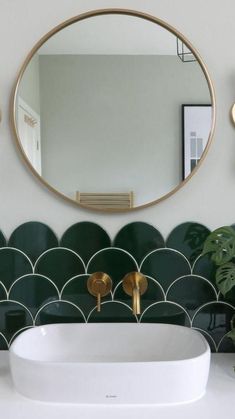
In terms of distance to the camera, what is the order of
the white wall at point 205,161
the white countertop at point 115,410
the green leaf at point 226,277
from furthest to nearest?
the white wall at point 205,161
the green leaf at point 226,277
the white countertop at point 115,410

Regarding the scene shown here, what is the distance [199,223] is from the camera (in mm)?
1518

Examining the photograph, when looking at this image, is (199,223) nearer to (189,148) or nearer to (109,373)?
(189,148)

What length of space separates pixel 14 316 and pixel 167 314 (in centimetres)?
50

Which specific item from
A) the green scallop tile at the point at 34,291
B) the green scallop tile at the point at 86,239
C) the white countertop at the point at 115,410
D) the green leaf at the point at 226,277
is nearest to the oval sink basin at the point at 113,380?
the white countertop at the point at 115,410

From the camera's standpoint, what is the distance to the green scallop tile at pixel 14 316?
5.06ft

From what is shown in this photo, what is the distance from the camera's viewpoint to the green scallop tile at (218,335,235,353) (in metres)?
1.53

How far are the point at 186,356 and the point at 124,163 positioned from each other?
61 cm

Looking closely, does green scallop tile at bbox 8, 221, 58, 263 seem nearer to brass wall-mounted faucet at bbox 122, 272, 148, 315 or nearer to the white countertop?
brass wall-mounted faucet at bbox 122, 272, 148, 315

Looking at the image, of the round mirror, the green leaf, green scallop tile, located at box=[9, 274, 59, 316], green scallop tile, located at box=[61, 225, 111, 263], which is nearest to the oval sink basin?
the green leaf

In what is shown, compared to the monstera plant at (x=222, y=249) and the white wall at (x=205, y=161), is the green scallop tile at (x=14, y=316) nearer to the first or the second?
the white wall at (x=205, y=161)

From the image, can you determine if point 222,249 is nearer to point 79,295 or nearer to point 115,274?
point 115,274

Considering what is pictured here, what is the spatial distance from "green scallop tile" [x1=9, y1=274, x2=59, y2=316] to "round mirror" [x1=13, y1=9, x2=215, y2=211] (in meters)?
A: 0.29

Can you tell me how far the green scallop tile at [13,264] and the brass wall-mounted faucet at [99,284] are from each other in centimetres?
20

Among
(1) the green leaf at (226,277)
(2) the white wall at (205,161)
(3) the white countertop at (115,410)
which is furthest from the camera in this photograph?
(2) the white wall at (205,161)
